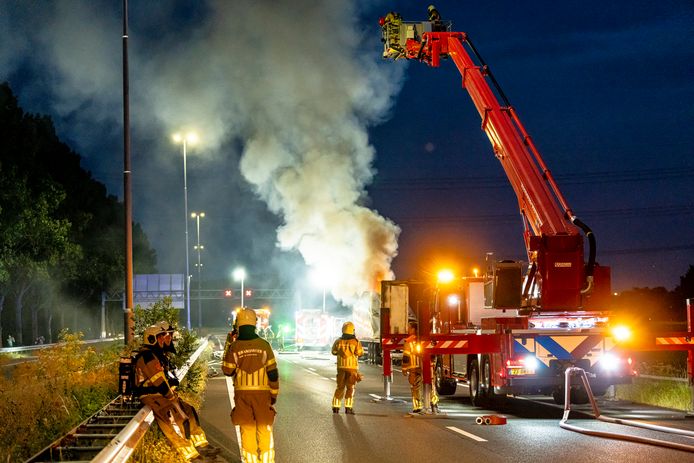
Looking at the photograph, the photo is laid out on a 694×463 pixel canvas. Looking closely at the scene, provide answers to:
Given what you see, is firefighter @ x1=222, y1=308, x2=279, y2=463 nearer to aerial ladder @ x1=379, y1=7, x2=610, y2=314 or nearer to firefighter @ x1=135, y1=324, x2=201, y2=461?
firefighter @ x1=135, y1=324, x2=201, y2=461

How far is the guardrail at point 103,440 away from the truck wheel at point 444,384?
1078 centimetres

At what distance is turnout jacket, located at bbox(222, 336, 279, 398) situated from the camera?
9.08 meters

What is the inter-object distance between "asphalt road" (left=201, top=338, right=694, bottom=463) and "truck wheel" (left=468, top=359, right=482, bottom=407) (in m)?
0.24

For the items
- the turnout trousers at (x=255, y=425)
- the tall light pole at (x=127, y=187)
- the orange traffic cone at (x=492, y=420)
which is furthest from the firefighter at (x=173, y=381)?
the tall light pole at (x=127, y=187)

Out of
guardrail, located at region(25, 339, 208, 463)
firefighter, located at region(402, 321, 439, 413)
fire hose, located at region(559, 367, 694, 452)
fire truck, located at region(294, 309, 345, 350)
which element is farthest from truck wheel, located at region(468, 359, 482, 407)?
fire truck, located at region(294, 309, 345, 350)

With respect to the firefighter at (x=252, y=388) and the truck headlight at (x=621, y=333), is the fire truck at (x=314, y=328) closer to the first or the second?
the truck headlight at (x=621, y=333)

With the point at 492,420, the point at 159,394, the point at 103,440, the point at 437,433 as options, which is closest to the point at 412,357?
the point at 492,420

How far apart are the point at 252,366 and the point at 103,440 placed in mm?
1559

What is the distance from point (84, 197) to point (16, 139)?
16824mm

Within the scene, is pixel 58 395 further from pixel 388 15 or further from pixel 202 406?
pixel 388 15

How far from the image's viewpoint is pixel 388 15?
21281 millimetres

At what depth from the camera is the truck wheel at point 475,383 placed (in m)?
18.5

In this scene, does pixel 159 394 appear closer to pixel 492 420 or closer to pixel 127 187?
pixel 492 420

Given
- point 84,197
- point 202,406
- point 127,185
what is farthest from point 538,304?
point 84,197
